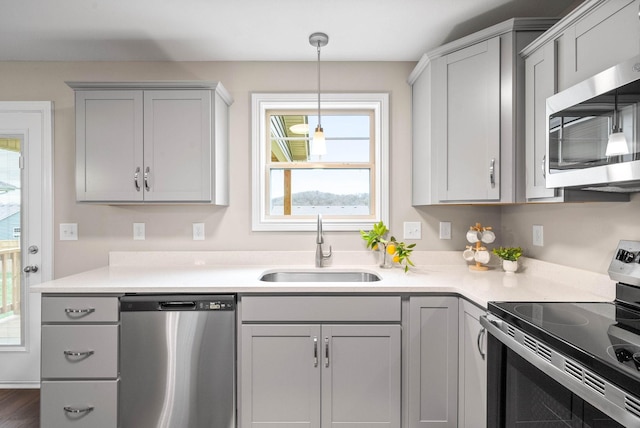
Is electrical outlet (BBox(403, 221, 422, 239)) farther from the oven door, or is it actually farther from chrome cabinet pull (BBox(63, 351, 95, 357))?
chrome cabinet pull (BBox(63, 351, 95, 357))

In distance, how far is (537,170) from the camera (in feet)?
5.36

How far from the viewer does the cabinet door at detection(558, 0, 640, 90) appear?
116 centimetres

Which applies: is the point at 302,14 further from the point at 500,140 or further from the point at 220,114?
→ the point at 500,140

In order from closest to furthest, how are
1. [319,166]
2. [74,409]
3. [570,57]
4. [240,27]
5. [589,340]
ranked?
1. [589,340]
2. [570,57]
3. [74,409]
4. [240,27]
5. [319,166]

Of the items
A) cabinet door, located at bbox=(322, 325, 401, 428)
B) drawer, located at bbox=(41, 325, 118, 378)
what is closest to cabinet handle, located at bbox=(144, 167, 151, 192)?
drawer, located at bbox=(41, 325, 118, 378)

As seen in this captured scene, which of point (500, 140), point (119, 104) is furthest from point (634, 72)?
point (119, 104)

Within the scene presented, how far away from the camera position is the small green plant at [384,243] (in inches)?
87.6

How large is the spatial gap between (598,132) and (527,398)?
36.8 inches

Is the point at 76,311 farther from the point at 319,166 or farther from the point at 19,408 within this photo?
the point at 319,166

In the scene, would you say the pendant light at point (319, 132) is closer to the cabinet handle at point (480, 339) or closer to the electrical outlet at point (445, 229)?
the electrical outlet at point (445, 229)

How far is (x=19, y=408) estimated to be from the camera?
221 centimetres

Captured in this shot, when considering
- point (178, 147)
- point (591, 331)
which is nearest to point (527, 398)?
point (591, 331)

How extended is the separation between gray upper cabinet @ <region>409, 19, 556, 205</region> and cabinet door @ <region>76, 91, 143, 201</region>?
5.92 feet

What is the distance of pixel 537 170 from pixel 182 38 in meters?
2.18
